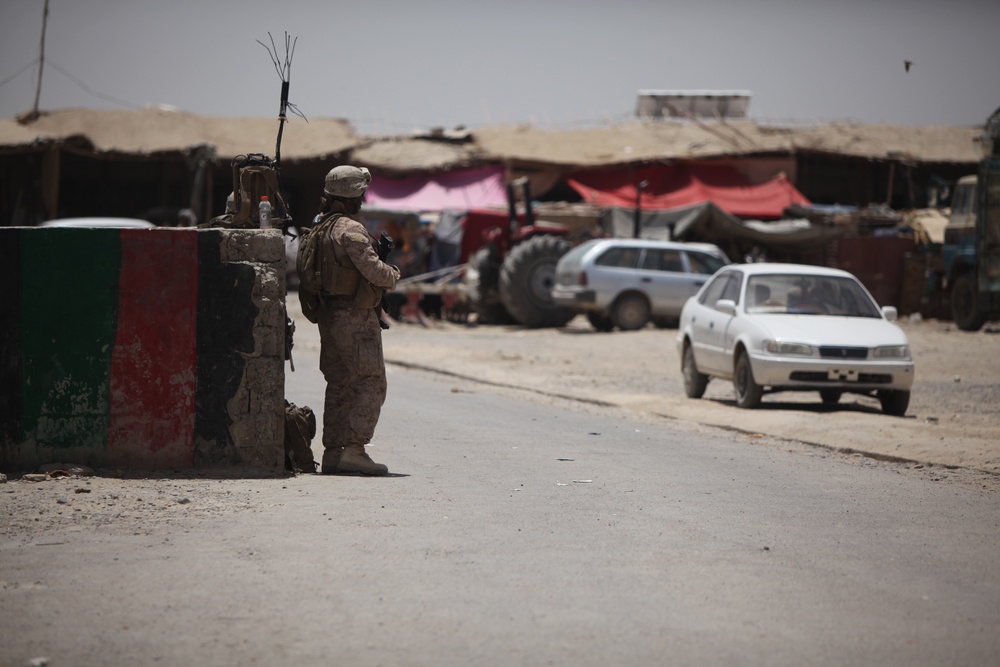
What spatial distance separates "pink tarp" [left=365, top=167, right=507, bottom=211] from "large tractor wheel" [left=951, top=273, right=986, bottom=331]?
46.5 feet

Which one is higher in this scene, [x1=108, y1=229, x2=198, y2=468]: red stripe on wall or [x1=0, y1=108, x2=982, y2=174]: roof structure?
[x1=0, y1=108, x2=982, y2=174]: roof structure

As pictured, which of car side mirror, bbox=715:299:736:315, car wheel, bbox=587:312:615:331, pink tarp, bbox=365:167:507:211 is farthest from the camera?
pink tarp, bbox=365:167:507:211

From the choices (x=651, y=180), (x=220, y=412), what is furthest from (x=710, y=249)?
(x=220, y=412)

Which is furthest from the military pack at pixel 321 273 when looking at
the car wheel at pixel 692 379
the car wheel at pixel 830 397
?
the car wheel at pixel 830 397

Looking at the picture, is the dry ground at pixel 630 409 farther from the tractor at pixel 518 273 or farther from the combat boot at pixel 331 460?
the combat boot at pixel 331 460

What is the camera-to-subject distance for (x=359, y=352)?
25.1 ft

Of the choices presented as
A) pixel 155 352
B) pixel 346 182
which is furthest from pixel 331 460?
pixel 346 182

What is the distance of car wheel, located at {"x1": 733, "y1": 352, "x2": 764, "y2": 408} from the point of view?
12.8 metres

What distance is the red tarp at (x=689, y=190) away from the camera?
34.9 meters

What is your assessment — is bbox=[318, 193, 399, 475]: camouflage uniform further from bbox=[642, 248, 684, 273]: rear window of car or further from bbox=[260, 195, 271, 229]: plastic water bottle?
bbox=[642, 248, 684, 273]: rear window of car

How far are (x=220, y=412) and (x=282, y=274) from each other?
2.92ft

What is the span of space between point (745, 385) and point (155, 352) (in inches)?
285

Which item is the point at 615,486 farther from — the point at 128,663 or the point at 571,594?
the point at 128,663

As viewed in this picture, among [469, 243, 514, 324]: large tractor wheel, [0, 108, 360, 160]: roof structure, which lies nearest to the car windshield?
[469, 243, 514, 324]: large tractor wheel
